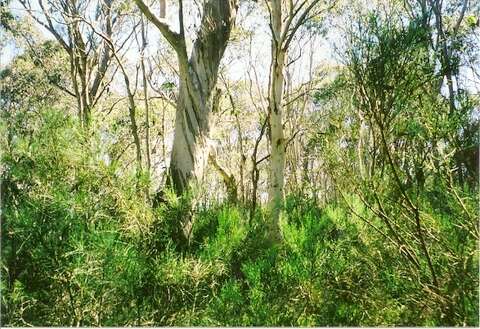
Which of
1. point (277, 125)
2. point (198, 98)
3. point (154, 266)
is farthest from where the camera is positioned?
point (277, 125)

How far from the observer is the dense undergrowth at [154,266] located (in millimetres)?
2117

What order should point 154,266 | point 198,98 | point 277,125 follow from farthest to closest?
point 277,125
point 198,98
point 154,266

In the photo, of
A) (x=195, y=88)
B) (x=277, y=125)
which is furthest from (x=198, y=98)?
(x=277, y=125)

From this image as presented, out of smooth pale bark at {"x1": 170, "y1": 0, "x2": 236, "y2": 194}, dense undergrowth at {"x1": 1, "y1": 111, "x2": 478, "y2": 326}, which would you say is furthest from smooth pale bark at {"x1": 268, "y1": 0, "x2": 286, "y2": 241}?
dense undergrowth at {"x1": 1, "y1": 111, "x2": 478, "y2": 326}

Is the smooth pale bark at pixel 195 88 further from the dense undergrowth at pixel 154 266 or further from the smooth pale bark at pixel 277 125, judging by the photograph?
the smooth pale bark at pixel 277 125

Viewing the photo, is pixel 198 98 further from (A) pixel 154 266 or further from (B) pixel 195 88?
(A) pixel 154 266

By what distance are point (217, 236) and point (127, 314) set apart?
80cm

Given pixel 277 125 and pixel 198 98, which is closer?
pixel 198 98

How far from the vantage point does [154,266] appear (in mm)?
2543

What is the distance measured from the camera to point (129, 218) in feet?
8.26

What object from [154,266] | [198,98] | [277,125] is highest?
[277,125]

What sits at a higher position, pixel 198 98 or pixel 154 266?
pixel 198 98

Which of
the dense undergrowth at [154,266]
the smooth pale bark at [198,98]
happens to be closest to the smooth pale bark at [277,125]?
the smooth pale bark at [198,98]

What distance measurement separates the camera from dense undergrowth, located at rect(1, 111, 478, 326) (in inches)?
83.4
